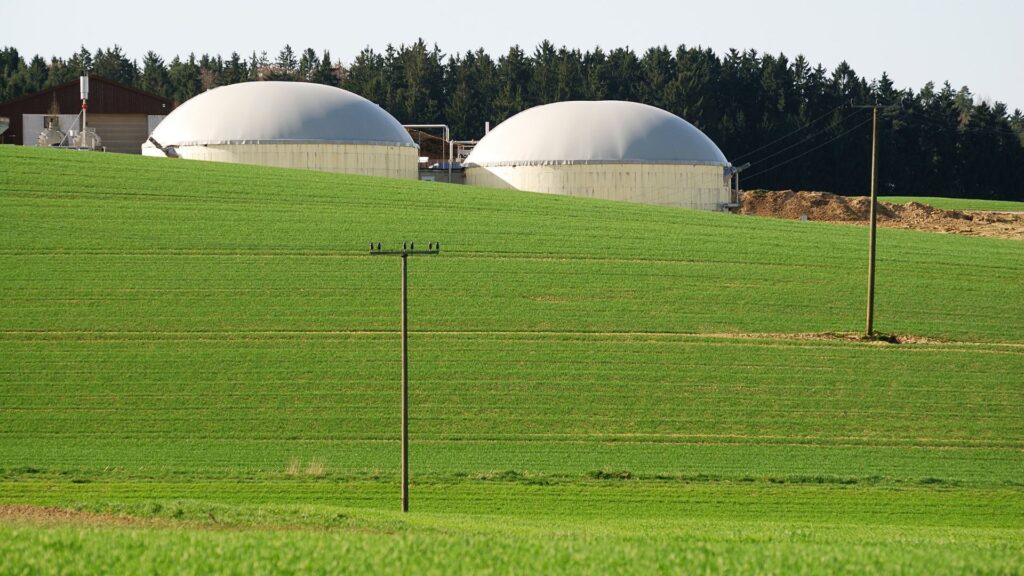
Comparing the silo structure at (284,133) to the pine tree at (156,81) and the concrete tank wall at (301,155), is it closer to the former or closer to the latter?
the concrete tank wall at (301,155)

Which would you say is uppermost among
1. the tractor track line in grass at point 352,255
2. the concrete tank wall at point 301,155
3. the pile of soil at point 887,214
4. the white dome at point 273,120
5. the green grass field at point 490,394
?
the white dome at point 273,120

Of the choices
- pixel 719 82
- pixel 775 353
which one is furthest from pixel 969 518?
pixel 719 82

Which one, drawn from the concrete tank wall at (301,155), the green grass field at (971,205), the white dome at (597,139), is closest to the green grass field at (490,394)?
the concrete tank wall at (301,155)

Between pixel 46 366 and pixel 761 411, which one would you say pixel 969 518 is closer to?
pixel 761 411

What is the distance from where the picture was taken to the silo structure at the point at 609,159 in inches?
2477

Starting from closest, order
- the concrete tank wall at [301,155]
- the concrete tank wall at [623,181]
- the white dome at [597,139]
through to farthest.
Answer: the concrete tank wall at [301,155] < the concrete tank wall at [623,181] < the white dome at [597,139]

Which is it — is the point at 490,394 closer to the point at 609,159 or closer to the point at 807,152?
the point at 609,159

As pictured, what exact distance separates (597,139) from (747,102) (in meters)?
60.7

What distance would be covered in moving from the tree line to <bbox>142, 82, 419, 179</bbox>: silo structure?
54.7 metres

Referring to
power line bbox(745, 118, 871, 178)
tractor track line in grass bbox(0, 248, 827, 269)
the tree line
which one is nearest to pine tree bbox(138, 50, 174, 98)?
the tree line

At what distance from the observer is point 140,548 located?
13.0 meters

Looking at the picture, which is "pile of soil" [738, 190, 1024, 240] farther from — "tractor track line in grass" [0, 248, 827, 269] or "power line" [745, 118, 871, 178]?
"power line" [745, 118, 871, 178]

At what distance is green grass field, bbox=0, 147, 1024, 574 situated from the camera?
14.9 m

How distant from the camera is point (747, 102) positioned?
12075 centimetres
